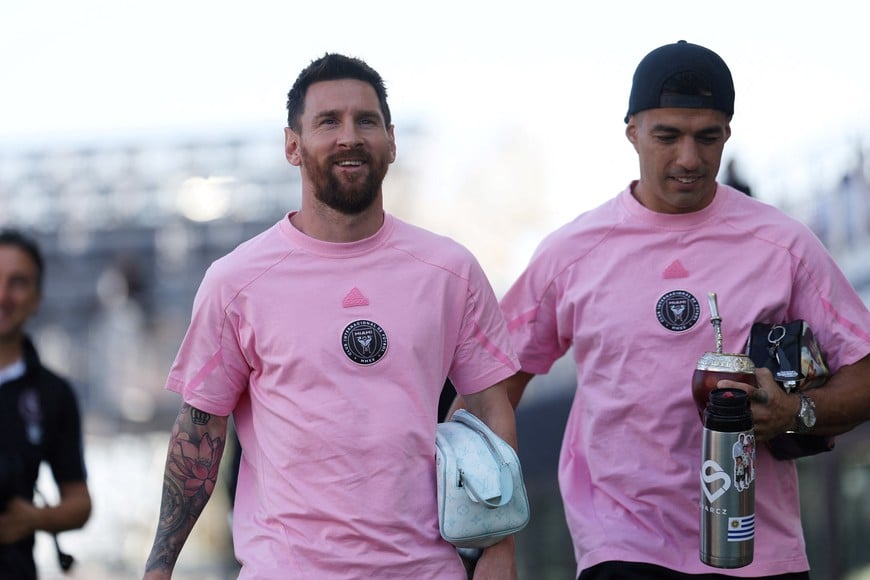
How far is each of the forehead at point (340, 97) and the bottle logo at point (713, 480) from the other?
1501mm

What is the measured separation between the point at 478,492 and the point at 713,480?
2.30 feet

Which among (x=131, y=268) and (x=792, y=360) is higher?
(x=792, y=360)

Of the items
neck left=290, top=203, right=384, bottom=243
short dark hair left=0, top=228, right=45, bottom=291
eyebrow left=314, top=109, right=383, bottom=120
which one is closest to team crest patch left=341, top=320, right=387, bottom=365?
neck left=290, top=203, right=384, bottom=243

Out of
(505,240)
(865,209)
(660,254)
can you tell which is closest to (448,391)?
(660,254)

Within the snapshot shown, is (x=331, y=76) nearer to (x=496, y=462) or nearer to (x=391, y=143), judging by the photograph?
(x=391, y=143)

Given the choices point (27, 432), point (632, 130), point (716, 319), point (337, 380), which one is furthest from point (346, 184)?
point (27, 432)

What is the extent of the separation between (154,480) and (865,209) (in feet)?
75.3

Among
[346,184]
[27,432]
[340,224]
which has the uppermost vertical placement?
[346,184]

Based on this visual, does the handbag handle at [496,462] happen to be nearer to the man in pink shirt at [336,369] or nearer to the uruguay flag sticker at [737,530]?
the man in pink shirt at [336,369]

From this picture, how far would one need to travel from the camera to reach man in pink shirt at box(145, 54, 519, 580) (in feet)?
13.6

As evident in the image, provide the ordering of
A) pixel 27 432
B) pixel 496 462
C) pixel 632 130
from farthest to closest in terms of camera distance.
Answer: pixel 27 432, pixel 632 130, pixel 496 462

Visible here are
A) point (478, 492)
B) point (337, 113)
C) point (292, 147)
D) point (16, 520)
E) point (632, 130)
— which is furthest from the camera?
point (16, 520)

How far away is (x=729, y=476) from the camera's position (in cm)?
411

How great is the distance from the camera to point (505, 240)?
7319cm
